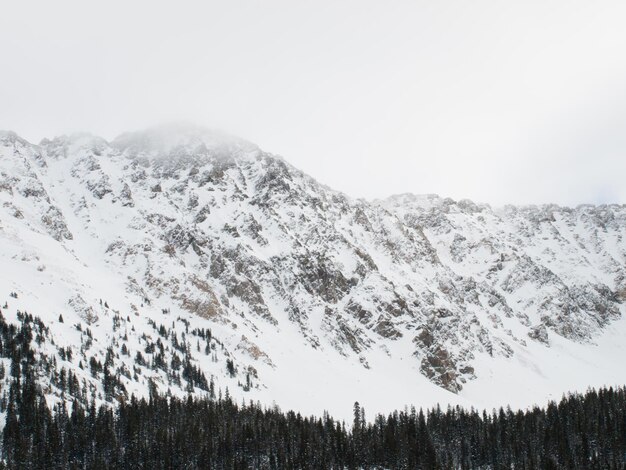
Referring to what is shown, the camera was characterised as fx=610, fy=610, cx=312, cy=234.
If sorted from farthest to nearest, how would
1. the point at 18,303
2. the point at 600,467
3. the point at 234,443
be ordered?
the point at 18,303
the point at 234,443
the point at 600,467

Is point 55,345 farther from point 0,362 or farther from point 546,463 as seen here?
point 546,463

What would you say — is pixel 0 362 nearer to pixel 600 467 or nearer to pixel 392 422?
pixel 392 422

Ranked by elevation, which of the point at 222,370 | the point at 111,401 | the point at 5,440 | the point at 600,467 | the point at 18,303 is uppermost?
the point at 18,303

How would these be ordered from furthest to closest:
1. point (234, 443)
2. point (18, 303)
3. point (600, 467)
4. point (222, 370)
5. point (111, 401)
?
point (222, 370)
point (18, 303)
point (111, 401)
point (234, 443)
point (600, 467)

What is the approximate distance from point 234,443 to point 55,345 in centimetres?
5599

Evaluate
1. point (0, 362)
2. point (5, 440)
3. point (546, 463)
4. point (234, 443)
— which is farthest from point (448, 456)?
point (0, 362)

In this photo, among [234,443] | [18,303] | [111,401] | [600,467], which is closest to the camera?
[600,467]

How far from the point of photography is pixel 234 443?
138 meters

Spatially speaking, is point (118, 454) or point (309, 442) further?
point (309, 442)

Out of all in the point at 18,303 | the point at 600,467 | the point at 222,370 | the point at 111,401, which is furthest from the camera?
the point at 222,370

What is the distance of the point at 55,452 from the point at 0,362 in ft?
99.9

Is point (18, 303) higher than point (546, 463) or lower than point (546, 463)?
higher

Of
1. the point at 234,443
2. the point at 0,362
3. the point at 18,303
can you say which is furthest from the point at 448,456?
the point at 18,303

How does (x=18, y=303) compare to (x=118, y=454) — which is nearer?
(x=118, y=454)
